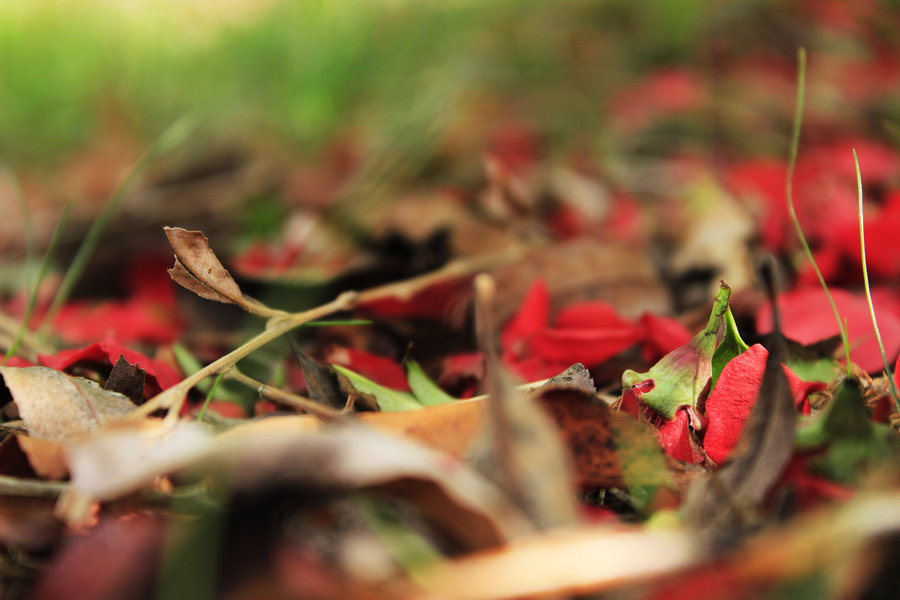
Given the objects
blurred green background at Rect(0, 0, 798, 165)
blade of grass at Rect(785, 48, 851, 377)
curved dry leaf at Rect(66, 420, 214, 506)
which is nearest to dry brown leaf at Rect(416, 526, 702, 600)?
curved dry leaf at Rect(66, 420, 214, 506)

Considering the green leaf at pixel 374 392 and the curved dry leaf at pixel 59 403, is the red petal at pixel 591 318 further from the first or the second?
the curved dry leaf at pixel 59 403

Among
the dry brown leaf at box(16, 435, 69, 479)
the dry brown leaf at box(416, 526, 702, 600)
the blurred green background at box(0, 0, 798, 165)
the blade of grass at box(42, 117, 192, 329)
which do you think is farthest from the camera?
the blurred green background at box(0, 0, 798, 165)

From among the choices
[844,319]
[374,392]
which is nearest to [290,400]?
[374,392]

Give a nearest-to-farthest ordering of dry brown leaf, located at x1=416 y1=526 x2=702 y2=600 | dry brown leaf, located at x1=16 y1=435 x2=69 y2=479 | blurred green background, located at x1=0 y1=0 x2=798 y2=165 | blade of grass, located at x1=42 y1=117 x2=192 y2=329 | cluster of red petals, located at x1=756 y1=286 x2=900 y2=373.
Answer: dry brown leaf, located at x1=416 y1=526 x2=702 y2=600
dry brown leaf, located at x1=16 y1=435 x2=69 y2=479
cluster of red petals, located at x1=756 y1=286 x2=900 y2=373
blade of grass, located at x1=42 y1=117 x2=192 y2=329
blurred green background, located at x1=0 y1=0 x2=798 y2=165

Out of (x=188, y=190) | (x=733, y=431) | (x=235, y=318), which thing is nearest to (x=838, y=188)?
(x=733, y=431)

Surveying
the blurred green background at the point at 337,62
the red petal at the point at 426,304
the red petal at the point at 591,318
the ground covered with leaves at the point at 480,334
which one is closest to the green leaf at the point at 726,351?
the ground covered with leaves at the point at 480,334

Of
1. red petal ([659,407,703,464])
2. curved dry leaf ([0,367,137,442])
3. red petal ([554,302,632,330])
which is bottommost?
red petal ([554,302,632,330])

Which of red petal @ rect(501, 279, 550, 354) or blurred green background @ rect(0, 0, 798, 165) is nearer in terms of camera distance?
red petal @ rect(501, 279, 550, 354)

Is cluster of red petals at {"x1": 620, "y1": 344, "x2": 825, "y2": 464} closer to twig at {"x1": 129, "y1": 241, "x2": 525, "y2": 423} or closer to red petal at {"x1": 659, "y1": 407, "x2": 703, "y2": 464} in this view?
red petal at {"x1": 659, "y1": 407, "x2": 703, "y2": 464}
